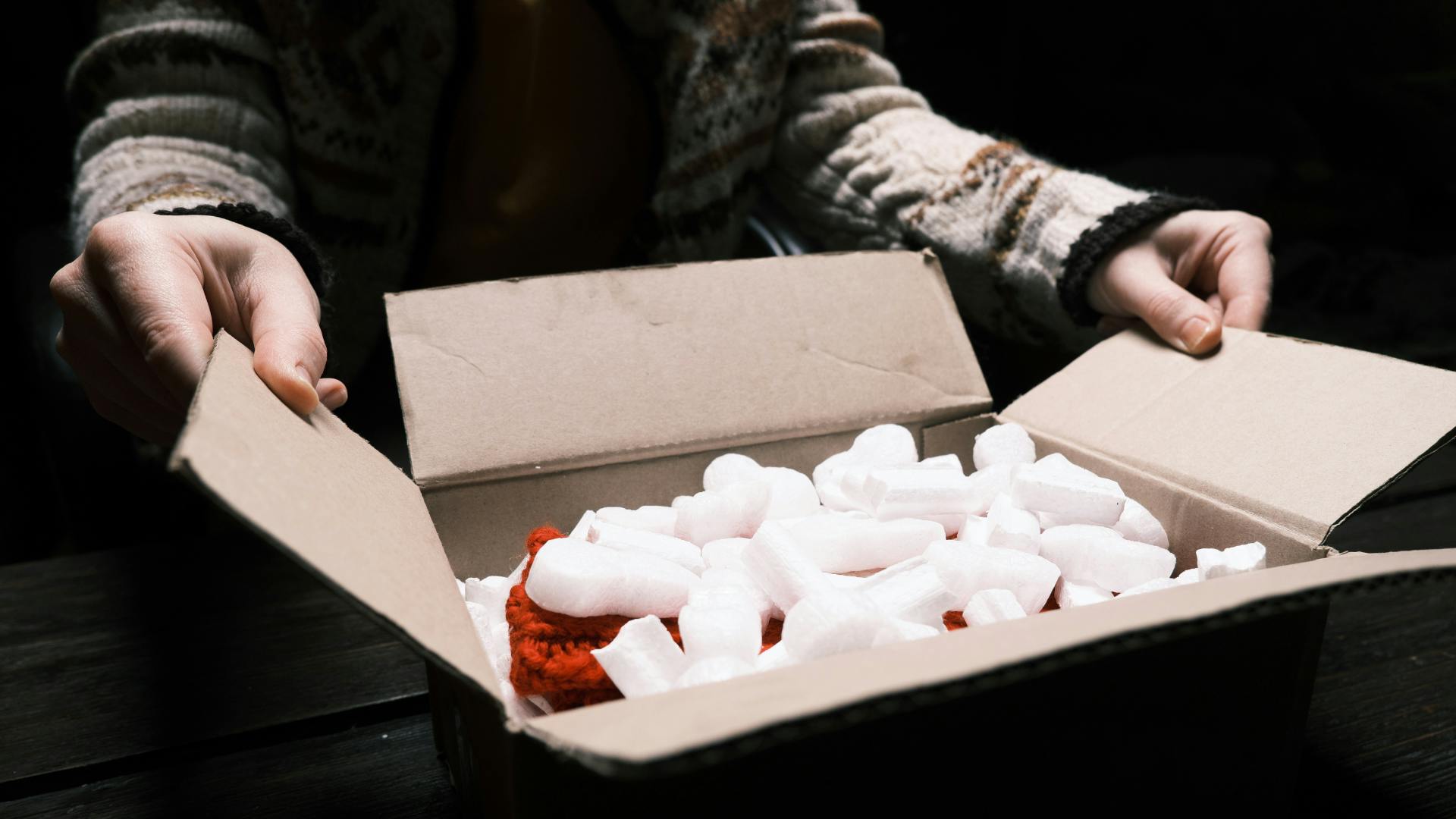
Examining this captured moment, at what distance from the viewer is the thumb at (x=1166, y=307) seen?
704 millimetres

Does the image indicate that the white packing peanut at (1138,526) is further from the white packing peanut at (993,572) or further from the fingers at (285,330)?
the fingers at (285,330)

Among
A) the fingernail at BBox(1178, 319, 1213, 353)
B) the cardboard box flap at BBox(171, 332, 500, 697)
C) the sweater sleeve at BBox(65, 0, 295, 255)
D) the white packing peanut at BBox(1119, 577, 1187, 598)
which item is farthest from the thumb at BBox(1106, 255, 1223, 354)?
the sweater sleeve at BBox(65, 0, 295, 255)

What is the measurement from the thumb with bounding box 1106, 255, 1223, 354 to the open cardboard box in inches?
0.6

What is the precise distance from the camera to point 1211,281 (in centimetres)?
81

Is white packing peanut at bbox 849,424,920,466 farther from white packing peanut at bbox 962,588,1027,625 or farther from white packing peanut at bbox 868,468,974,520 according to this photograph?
white packing peanut at bbox 962,588,1027,625

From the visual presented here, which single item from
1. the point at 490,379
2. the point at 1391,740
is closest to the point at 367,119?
the point at 490,379

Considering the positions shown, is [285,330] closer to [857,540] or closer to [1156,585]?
[857,540]

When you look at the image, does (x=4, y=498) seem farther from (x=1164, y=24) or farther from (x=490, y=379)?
(x=1164, y=24)

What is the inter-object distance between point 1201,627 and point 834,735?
0.13m

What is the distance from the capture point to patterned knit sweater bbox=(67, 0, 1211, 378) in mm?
861

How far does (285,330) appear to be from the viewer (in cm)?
51

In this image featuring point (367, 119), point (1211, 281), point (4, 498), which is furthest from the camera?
point (4, 498)

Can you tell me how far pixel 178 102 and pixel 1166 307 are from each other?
912 millimetres

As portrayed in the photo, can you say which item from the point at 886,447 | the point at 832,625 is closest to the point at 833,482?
the point at 886,447
